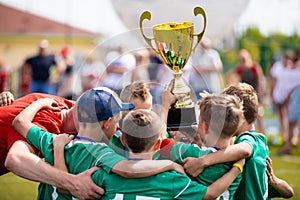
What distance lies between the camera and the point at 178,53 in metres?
3.99

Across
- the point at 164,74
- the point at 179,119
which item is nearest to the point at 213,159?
the point at 179,119

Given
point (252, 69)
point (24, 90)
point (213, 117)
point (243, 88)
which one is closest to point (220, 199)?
point (213, 117)

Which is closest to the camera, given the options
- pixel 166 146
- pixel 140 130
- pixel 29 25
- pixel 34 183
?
pixel 140 130

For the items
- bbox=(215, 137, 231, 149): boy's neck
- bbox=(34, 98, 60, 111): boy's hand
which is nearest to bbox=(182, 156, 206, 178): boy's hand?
bbox=(215, 137, 231, 149): boy's neck

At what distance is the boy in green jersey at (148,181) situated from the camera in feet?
10.5

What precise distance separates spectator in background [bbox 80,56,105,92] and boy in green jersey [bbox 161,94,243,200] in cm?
739

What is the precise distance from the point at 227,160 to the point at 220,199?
21cm

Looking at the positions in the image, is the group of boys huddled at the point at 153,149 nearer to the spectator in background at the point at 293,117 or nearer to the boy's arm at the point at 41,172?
the boy's arm at the point at 41,172

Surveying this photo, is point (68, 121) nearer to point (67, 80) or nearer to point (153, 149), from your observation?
point (153, 149)

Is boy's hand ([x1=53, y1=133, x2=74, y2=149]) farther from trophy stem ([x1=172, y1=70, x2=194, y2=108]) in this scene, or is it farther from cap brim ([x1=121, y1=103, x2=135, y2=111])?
trophy stem ([x1=172, y1=70, x2=194, y2=108])

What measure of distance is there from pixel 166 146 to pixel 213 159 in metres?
0.28

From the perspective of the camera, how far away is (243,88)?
360 cm

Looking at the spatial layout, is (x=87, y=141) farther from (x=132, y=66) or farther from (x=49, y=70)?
(x=49, y=70)

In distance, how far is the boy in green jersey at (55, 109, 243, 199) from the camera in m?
3.20
